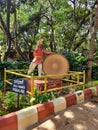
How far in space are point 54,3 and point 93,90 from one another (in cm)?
1240

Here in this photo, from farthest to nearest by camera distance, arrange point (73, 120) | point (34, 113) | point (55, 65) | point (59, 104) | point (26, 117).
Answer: point (55, 65) → point (59, 104) → point (73, 120) → point (34, 113) → point (26, 117)

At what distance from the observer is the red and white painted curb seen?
412 centimetres

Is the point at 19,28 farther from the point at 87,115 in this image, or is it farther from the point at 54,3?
the point at 87,115

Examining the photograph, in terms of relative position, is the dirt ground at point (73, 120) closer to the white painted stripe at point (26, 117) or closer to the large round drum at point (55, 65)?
the white painted stripe at point (26, 117)

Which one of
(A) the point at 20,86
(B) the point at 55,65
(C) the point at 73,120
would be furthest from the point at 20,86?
(B) the point at 55,65

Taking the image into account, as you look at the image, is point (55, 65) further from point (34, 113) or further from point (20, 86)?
point (34, 113)

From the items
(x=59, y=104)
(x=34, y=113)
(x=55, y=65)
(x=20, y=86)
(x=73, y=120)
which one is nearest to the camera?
(x=34, y=113)

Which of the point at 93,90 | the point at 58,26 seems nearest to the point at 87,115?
the point at 93,90

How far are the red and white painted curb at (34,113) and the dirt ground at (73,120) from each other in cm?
11

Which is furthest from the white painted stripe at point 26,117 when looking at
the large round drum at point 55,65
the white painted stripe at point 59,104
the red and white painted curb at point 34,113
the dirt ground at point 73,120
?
the large round drum at point 55,65

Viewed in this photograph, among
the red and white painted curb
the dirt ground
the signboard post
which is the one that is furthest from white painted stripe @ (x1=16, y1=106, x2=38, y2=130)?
the signboard post

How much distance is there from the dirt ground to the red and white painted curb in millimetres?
110

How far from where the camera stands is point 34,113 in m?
4.68

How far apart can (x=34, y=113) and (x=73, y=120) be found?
82 centimetres
